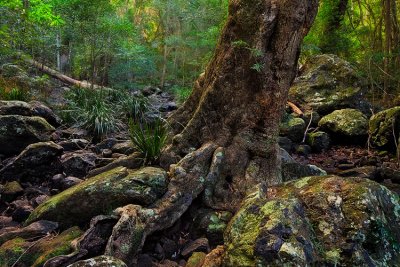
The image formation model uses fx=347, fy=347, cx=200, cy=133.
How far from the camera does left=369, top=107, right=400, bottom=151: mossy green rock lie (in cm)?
851

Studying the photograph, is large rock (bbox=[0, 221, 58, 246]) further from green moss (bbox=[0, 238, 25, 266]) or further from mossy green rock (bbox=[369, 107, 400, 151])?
mossy green rock (bbox=[369, 107, 400, 151])

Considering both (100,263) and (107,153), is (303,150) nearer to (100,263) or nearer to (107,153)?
(107,153)

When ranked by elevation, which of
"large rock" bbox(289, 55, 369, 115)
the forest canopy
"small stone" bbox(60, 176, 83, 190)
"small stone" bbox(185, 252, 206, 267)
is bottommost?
"small stone" bbox(185, 252, 206, 267)

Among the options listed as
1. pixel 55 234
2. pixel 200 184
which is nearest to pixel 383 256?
pixel 200 184

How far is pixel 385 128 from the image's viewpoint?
8719 millimetres

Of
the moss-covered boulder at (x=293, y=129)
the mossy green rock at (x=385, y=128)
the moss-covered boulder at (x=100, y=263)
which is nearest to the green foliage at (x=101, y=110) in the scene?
the moss-covered boulder at (x=293, y=129)

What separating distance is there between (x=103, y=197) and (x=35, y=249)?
92cm

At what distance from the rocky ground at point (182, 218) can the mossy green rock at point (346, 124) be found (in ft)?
4.10

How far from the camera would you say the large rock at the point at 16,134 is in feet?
23.7

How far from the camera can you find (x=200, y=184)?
472 centimetres

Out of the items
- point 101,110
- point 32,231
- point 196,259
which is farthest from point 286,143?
point 32,231

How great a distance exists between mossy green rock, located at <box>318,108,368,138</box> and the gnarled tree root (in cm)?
574

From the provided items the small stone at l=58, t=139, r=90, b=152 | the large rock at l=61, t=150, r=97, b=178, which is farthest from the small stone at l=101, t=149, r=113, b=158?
the small stone at l=58, t=139, r=90, b=152

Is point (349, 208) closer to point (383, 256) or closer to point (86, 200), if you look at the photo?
point (383, 256)
